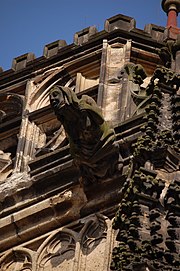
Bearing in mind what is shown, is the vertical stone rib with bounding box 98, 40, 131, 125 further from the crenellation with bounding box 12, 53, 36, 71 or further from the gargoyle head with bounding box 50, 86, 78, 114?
the crenellation with bounding box 12, 53, 36, 71

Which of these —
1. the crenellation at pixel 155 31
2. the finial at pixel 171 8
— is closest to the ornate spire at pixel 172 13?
the finial at pixel 171 8

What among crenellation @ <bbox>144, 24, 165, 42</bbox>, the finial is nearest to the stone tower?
crenellation @ <bbox>144, 24, 165, 42</bbox>

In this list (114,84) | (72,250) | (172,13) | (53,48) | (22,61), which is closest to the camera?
(72,250)

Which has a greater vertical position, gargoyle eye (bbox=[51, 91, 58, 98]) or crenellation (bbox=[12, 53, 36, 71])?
crenellation (bbox=[12, 53, 36, 71])

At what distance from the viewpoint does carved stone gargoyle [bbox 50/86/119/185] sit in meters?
21.5

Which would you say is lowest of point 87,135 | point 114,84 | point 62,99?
point 87,135

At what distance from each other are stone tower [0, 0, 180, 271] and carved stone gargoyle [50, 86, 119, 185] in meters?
0.01

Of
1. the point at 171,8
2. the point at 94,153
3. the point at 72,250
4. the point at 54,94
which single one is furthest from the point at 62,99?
the point at 171,8

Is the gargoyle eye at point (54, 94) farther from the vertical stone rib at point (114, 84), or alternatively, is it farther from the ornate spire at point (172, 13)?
the ornate spire at point (172, 13)

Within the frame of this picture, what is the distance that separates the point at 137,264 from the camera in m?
17.4

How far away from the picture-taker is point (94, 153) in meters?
21.6

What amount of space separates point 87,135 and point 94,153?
215 mm

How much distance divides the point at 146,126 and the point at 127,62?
4.07 meters

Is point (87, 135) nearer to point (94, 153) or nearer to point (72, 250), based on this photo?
point (94, 153)
